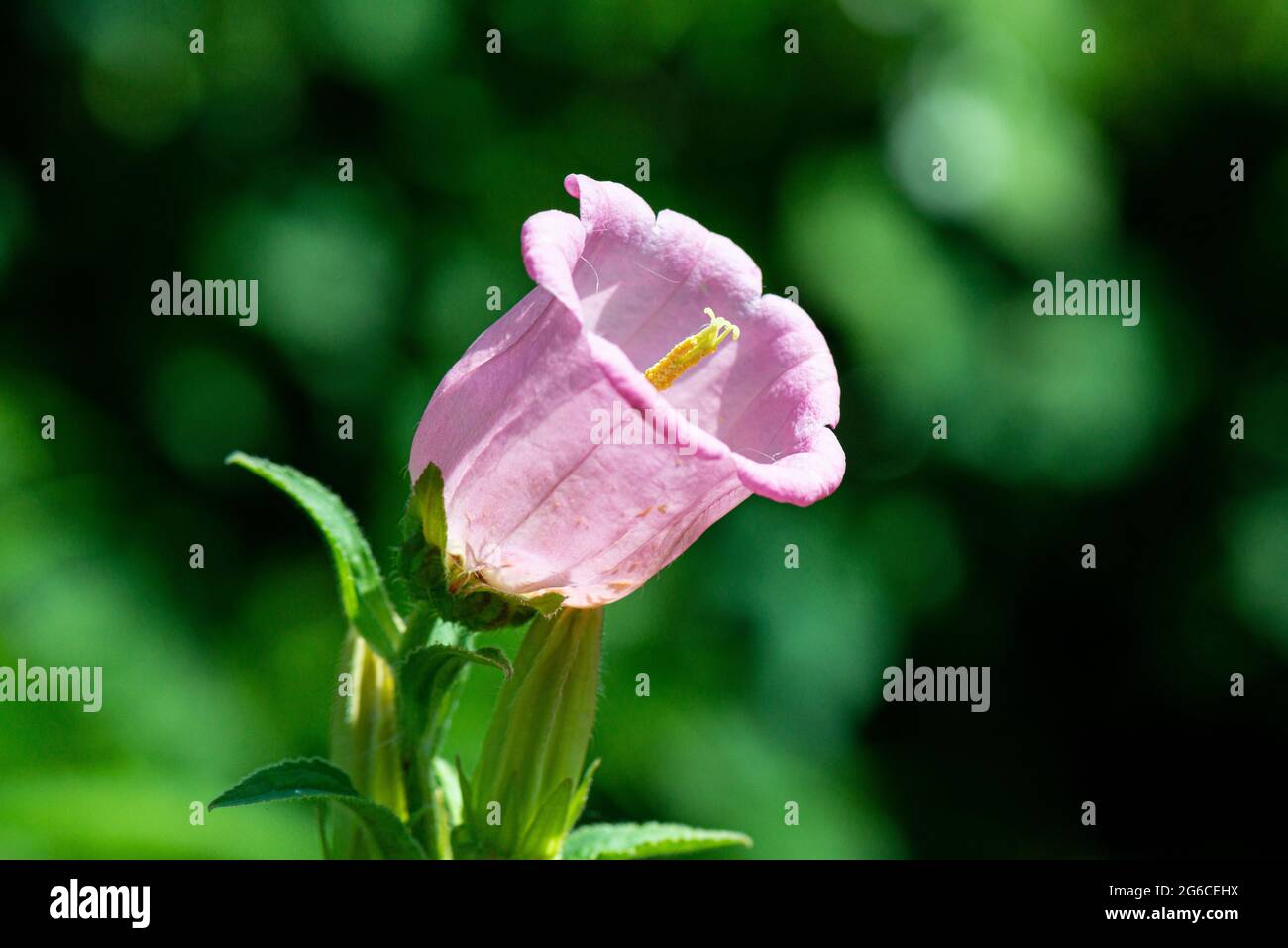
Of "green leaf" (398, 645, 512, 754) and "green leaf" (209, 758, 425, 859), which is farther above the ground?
"green leaf" (398, 645, 512, 754)

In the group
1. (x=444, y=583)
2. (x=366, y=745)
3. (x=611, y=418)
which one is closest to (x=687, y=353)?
(x=611, y=418)

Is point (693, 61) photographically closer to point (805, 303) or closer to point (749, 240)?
point (749, 240)

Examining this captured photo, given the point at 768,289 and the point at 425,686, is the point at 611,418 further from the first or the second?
the point at 768,289

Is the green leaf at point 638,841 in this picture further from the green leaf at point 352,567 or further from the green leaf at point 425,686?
the green leaf at point 352,567

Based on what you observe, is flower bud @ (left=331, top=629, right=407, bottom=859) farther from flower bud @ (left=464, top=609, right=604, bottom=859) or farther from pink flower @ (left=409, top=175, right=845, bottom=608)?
pink flower @ (left=409, top=175, right=845, bottom=608)

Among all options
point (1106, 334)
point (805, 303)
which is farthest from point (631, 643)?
point (1106, 334)

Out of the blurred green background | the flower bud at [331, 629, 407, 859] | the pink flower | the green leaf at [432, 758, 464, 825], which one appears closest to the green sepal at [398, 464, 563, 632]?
the pink flower
